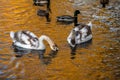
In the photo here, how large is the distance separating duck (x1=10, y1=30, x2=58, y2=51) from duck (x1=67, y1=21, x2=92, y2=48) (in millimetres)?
1158

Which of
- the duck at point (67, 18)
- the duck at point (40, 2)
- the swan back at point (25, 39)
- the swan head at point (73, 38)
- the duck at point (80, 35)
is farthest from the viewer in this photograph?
the duck at point (40, 2)

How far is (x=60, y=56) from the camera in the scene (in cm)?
1639

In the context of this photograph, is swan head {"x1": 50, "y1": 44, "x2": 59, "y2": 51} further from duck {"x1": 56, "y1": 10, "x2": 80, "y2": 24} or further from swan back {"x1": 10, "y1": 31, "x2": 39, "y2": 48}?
duck {"x1": 56, "y1": 10, "x2": 80, "y2": 24}

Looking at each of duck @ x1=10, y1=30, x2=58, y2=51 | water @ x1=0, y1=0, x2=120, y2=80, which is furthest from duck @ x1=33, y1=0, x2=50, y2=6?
duck @ x1=10, y1=30, x2=58, y2=51

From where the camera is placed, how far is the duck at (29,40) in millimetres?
17250

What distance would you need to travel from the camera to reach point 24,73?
589 inches

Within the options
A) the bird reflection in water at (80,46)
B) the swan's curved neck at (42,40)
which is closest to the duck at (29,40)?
the swan's curved neck at (42,40)

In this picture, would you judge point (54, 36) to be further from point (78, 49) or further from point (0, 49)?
point (0, 49)

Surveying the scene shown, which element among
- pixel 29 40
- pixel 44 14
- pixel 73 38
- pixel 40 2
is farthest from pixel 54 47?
pixel 40 2

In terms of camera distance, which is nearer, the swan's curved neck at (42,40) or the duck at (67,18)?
the swan's curved neck at (42,40)

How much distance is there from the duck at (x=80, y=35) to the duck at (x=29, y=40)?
1.16 meters

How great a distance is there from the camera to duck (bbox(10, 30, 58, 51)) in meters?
17.2

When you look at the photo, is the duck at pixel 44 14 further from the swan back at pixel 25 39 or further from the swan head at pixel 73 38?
the swan back at pixel 25 39

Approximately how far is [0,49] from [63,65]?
2955 mm
